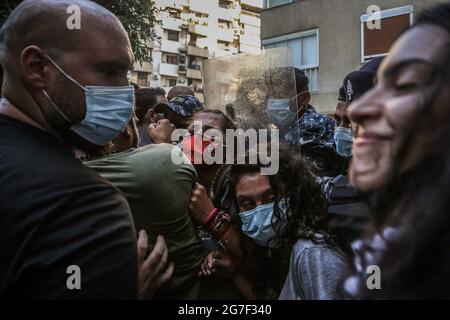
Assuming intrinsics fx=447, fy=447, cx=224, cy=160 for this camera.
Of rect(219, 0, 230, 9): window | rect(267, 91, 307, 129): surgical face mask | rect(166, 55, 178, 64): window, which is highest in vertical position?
rect(219, 0, 230, 9): window

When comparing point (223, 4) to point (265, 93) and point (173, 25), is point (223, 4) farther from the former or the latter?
point (265, 93)

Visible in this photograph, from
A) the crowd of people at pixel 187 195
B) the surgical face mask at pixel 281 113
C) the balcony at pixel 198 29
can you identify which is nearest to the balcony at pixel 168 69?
the balcony at pixel 198 29

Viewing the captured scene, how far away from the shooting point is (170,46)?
4844 centimetres

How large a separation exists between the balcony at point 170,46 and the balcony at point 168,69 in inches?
65.8

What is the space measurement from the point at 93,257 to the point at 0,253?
233mm

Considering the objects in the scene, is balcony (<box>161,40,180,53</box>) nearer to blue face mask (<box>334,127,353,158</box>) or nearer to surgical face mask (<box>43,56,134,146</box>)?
blue face mask (<box>334,127,353,158</box>)

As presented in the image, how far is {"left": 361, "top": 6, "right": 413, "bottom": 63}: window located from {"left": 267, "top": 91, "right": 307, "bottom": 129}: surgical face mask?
25.7 ft

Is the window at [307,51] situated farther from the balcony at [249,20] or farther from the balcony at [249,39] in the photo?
the balcony at [249,20]

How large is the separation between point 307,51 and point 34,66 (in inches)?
450

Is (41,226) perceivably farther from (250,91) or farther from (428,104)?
(250,91)

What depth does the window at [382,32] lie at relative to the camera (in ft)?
32.4

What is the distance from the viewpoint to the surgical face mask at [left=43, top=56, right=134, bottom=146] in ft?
5.11

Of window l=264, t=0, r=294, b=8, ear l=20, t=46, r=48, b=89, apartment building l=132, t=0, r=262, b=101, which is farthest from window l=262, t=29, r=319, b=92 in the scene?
apartment building l=132, t=0, r=262, b=101
